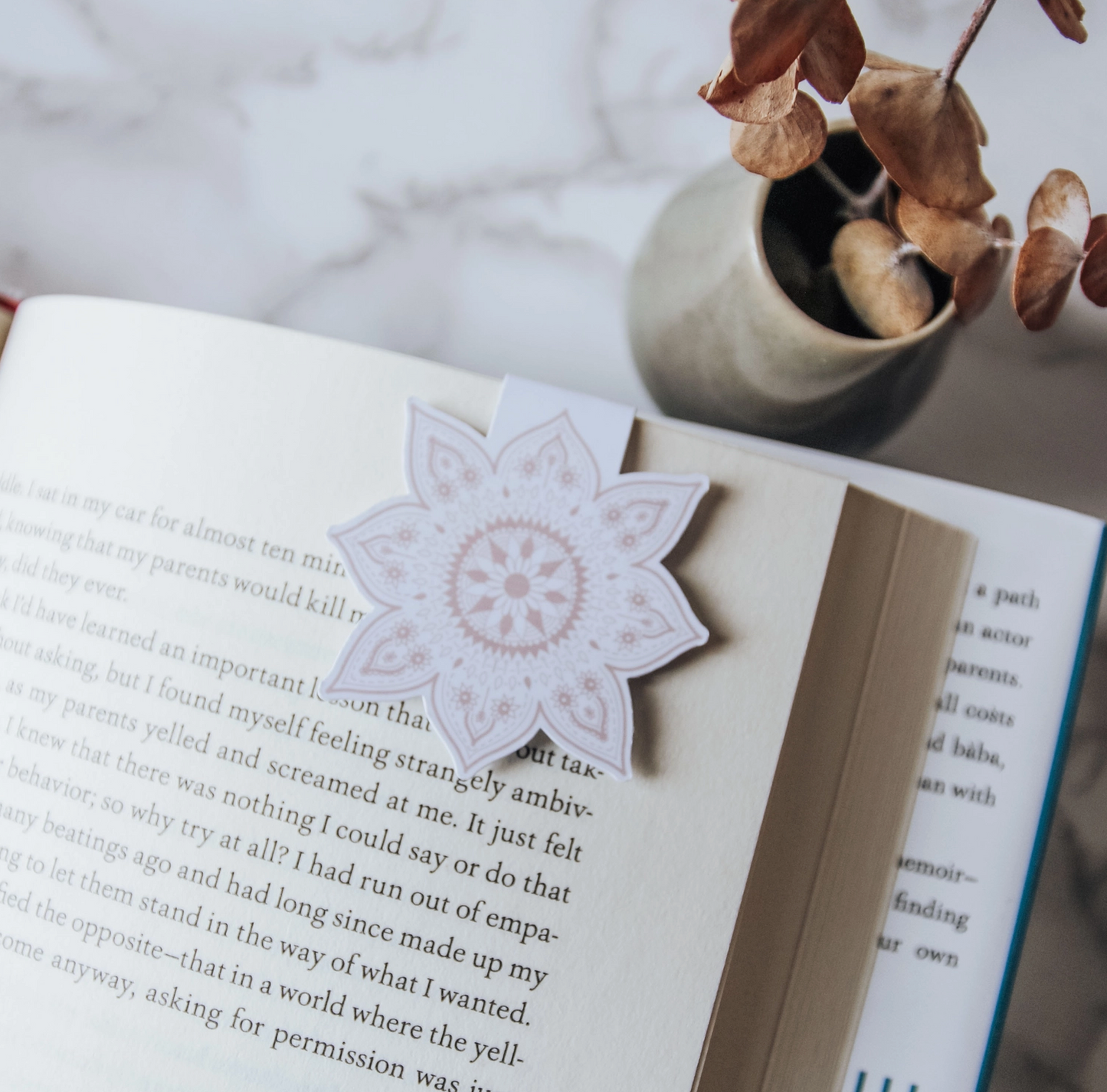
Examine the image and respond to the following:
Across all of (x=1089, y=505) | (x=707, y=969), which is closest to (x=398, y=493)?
(x=707, y=969)

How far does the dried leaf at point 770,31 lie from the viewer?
22 centimetres

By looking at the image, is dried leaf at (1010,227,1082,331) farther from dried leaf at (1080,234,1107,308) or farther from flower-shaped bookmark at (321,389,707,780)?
flower-shaped bookmark at (321,389,707,780)

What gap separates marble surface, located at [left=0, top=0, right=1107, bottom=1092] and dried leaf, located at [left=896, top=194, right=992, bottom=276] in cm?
12

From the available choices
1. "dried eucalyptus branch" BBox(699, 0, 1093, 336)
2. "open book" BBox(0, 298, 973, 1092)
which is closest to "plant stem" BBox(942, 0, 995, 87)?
"dried eucalyptus branch" BBox(699, 0, 1093, 336)

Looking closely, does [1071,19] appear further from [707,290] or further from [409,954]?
[409,954]

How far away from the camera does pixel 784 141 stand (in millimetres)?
272

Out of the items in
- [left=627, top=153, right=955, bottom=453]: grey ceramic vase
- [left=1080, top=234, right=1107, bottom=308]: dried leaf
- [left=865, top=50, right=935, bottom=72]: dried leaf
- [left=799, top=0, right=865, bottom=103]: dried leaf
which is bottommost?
[left=627, top=153, right=955, bottom=453]: grey ceramic vase

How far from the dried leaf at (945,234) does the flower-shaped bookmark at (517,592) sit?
0.11 m

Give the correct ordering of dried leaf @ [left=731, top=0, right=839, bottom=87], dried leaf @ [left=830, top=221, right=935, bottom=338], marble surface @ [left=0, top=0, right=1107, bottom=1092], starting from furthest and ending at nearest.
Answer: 1. marble surface @ [left=0, top=0, right=1107, bottom=1092]
2. dried leaf @ [left=830, top=221, right=935, bottom=338]
3. dried leaf @ [left=731, top=0, right=839, bottom=87]

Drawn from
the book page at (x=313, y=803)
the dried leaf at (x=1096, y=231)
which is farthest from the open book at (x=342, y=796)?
the dried leaf at (x=1096, y=231)

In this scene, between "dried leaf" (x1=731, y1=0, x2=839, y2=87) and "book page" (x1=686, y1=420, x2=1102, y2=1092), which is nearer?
"dried leaf" (x1=731, y1=0, x2=839, y2=87)

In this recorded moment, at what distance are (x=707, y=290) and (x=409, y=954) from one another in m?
0.26

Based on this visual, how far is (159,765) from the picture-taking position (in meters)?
0.30

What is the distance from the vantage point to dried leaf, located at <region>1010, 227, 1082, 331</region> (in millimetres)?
295
